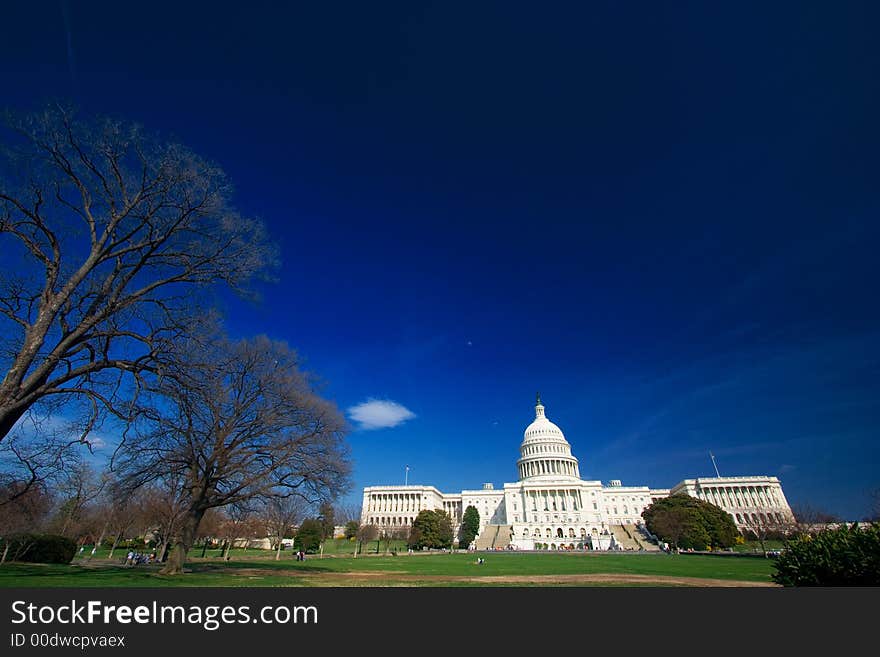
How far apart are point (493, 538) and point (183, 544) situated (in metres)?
89.8

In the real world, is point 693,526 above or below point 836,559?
above

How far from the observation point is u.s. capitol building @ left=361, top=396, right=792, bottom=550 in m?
102

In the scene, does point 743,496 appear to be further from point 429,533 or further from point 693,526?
point 429,533

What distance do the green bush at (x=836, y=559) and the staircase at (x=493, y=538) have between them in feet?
281

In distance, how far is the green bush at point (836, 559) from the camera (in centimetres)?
876

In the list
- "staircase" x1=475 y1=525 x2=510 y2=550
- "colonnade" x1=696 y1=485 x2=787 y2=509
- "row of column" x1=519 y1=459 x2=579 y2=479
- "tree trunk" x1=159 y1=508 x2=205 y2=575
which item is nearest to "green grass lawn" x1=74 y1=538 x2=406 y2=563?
"staircase" x1=475 y1=525 x2=510 y2=550

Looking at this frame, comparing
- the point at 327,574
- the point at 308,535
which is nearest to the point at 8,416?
the point at 327,574

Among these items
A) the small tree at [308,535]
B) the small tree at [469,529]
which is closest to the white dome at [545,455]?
the small tree at [469,529]

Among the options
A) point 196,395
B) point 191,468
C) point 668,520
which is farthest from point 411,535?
point 196,395

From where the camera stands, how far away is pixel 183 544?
748 inches

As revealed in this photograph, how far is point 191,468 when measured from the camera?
1942 cm

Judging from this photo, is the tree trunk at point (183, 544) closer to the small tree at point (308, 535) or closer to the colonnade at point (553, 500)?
the small tree at point (308, 535)
